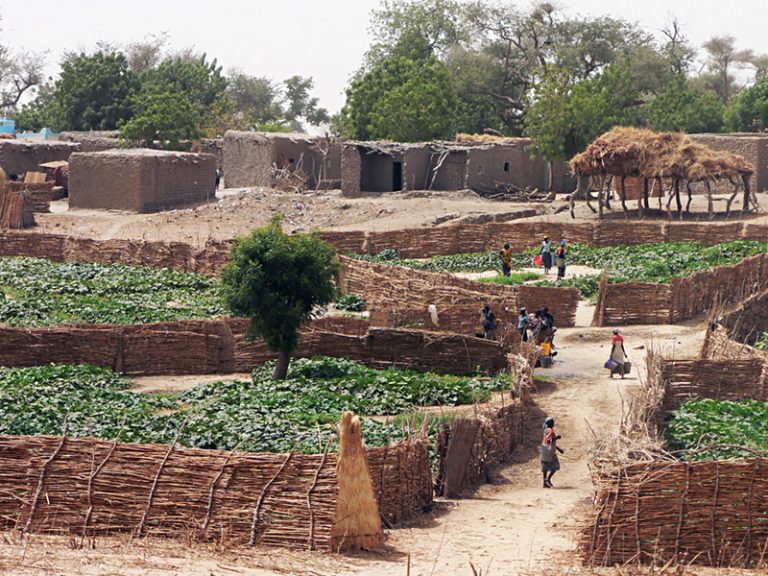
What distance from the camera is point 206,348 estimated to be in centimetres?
2345

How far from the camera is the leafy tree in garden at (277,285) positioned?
22.3m

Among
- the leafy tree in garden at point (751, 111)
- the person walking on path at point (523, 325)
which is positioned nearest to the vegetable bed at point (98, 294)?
the person walking on path at point (523, 325)

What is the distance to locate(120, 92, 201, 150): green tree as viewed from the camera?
171 feet

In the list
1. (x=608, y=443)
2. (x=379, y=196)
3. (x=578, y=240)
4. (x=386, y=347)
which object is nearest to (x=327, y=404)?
(x=386, y=347)

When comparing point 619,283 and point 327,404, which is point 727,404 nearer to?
point 327,404

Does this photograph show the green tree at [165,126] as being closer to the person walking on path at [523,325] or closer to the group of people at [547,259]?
the group of people at [547,259]

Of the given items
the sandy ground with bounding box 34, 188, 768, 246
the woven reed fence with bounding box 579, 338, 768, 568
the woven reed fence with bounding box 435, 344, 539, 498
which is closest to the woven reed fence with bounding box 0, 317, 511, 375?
the woven reed fence with bounding box 435, 344, 539, 498

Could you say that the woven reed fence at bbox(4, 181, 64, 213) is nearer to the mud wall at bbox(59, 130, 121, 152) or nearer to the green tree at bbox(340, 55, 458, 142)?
the mud wall at bbox(59, 130, 121, 152)

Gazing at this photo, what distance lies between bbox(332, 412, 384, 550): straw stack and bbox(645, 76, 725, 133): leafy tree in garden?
48997 mm

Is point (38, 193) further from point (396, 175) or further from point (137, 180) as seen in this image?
point (396, 175)

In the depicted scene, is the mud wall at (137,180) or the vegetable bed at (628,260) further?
the mud wall at (137,180)

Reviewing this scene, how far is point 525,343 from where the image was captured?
2234 centimetres

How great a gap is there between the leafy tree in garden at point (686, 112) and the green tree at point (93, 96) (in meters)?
25.9

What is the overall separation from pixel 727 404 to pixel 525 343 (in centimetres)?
450
